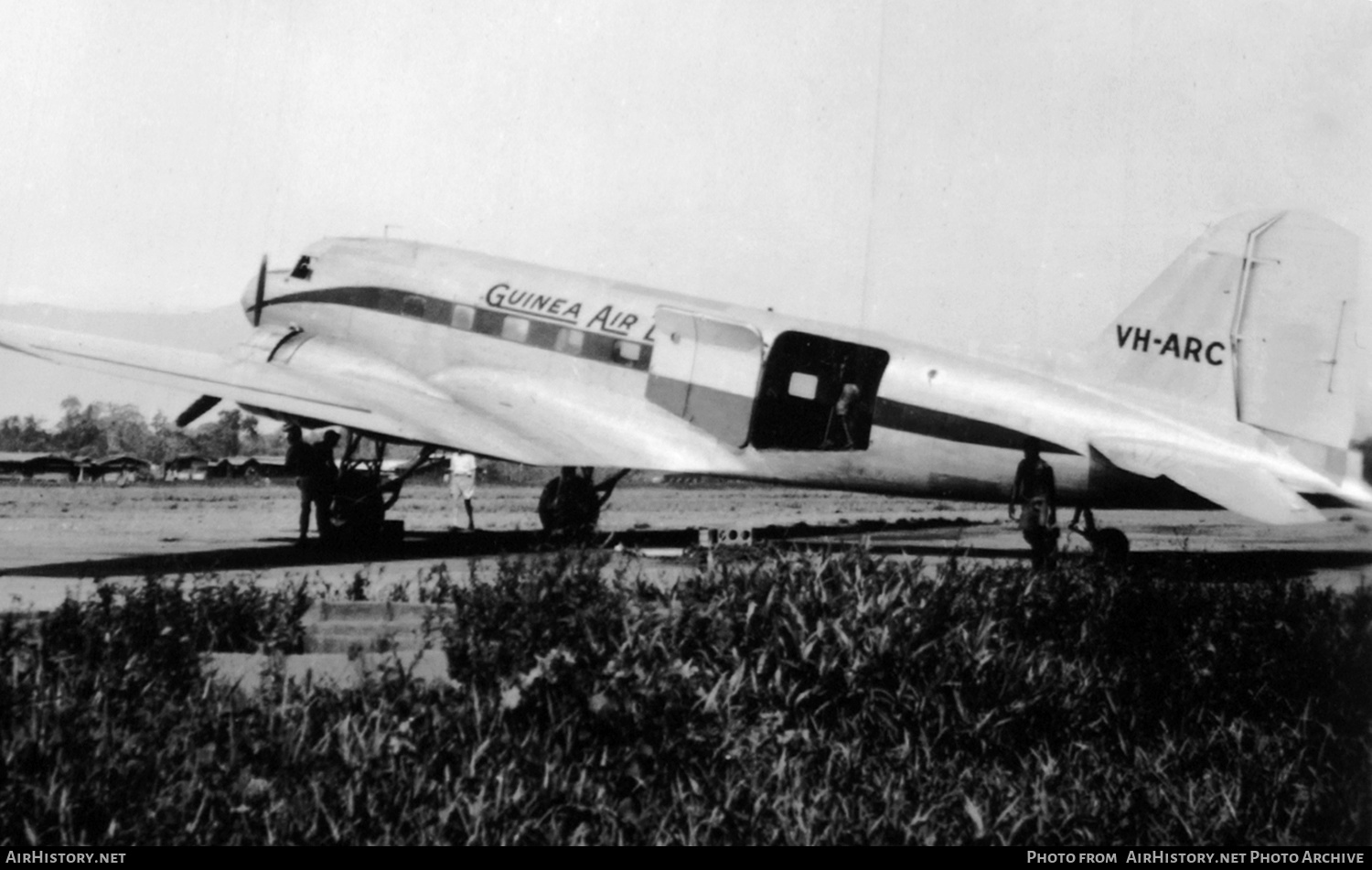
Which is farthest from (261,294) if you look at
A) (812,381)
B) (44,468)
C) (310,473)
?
(44,468)

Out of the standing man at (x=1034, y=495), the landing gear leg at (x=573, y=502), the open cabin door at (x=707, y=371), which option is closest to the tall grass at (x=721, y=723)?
the standing man at (x=1034, y=495)

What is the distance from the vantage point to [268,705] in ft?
17.5

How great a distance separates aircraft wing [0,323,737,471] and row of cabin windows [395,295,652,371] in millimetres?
584

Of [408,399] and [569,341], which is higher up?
[569,341]

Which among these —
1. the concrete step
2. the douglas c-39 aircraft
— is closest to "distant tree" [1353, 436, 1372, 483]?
the douglas c-39 aircraft

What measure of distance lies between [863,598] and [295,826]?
11.5 ft

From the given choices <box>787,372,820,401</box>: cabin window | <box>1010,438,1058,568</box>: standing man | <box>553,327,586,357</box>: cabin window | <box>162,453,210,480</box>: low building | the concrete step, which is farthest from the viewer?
<box>162,453,210,480</box>: low building

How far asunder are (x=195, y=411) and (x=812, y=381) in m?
8.70

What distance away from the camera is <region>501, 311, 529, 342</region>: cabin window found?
17047mm

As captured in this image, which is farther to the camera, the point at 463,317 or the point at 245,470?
the point at 245,470

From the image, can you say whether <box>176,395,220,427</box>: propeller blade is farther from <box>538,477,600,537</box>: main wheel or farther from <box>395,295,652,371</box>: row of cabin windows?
<box>538,477,600,537</box>: main wheel

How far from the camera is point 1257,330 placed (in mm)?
13367

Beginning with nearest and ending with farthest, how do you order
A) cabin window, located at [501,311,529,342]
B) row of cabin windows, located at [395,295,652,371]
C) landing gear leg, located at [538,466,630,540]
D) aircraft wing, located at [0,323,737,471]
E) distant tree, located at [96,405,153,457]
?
aircraft wing, located at [0,323,737,471] < landing gear leg, located at [538,466,630,540] < row of cabin windows, located at [395,295,652,371] < cabin window, located at [501,311,529,342] < distant tree, located at [96,405,153,457]

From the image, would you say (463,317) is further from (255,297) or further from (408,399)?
(255,297)
